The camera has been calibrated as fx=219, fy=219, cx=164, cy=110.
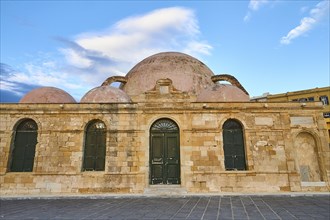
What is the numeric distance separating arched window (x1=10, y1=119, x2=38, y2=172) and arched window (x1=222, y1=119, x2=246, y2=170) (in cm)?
940

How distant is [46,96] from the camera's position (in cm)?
1243

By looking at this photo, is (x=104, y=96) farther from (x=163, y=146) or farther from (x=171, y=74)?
(x=171, y=74)

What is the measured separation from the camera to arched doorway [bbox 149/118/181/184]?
33.8 ft

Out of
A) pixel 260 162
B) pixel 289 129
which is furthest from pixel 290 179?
pixel 289 129

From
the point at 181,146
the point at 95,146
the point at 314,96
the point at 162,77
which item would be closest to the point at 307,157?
the point at 181,146

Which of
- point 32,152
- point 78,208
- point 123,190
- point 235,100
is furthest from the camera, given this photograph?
point 235,100

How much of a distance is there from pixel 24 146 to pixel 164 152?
689 centimetres

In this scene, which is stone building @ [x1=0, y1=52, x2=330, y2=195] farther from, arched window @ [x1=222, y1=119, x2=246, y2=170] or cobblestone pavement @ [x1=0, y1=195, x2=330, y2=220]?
cobblestone pavement @ [x1=0, y1=195, x2=330, y2=220]

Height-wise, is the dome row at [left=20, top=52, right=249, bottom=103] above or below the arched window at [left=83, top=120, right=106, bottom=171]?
above

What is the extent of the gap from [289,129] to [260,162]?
2.25 meters

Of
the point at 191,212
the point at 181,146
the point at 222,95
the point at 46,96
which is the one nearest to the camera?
the point at 191,212

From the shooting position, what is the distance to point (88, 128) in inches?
433

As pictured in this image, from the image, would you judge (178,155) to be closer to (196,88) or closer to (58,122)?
(196,88)

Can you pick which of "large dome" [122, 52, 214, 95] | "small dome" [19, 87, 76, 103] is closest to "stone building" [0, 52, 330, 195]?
"small dome" [19, 87, 76, 103]
